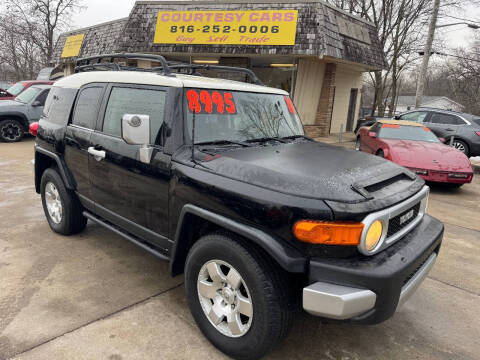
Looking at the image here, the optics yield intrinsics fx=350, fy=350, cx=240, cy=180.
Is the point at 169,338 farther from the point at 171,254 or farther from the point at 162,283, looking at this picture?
the point at 162,283

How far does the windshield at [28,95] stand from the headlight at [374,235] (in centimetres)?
1230

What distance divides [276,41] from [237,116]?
10.6 m

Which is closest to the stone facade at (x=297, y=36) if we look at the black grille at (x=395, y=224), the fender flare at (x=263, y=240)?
the black grille at (x=395, y=224)

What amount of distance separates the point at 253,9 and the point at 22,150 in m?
9.26

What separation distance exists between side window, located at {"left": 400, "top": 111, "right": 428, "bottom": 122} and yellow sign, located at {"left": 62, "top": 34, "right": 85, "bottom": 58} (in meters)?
16.9

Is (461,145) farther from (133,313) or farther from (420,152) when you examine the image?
(133,313)

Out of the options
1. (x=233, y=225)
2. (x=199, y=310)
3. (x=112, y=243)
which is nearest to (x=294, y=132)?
(x=233, y=225)

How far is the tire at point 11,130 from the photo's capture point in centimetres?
1105

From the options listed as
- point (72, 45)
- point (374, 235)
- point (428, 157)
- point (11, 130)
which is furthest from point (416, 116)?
point (72, 45)

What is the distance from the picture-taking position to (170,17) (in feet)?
46.2

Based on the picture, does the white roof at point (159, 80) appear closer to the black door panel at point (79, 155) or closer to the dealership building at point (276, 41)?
the black door panel at point (79, 155)

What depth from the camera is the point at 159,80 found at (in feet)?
9.52

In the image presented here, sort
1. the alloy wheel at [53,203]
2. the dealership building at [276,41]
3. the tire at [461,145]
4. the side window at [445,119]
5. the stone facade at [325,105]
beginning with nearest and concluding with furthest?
the alloy wheel at [53,203], the tire at [461,145], the side window at [445,119], the dealership building at [276,41], the stone facade at [325,105]

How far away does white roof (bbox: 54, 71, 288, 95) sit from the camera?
2854 millimetres
